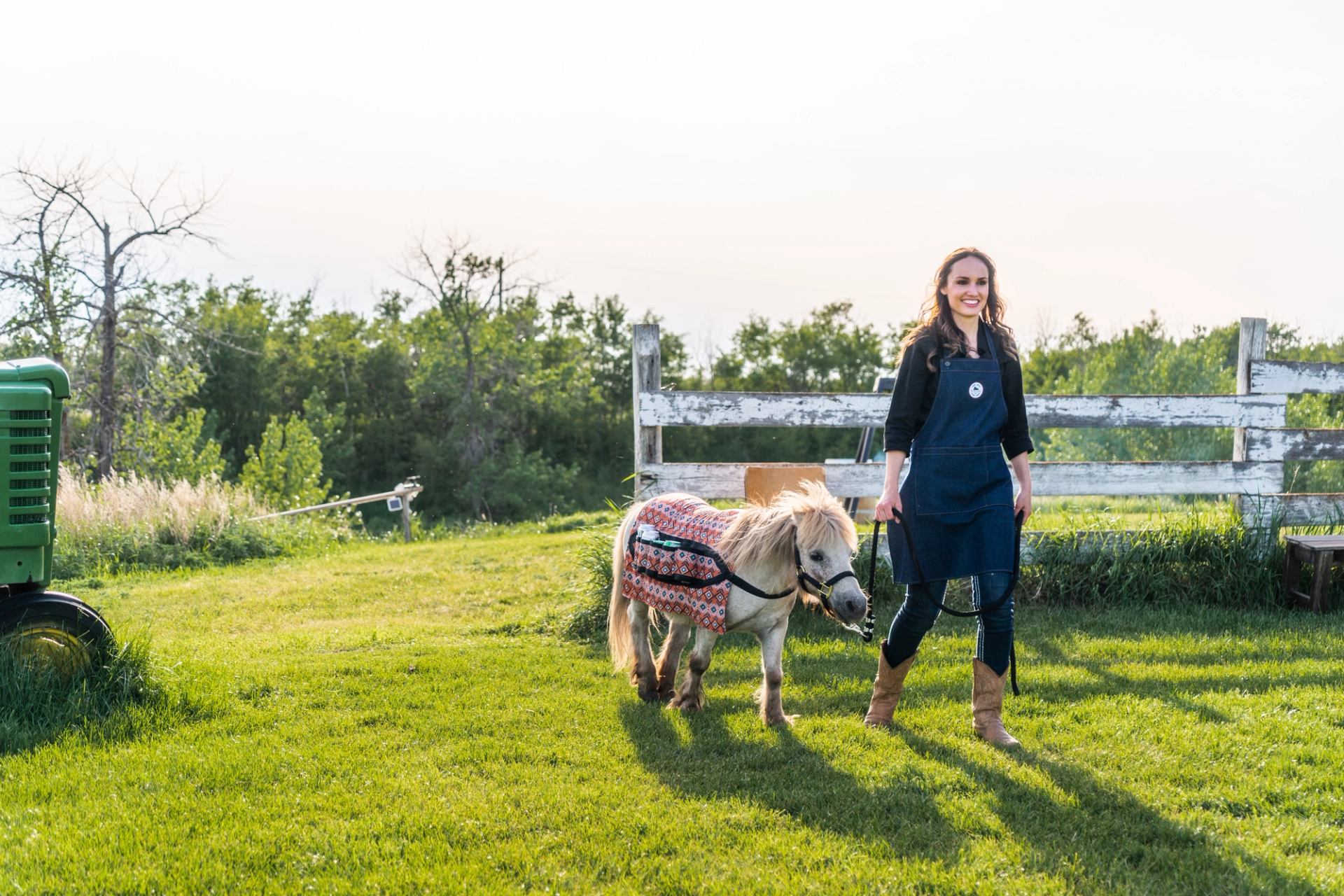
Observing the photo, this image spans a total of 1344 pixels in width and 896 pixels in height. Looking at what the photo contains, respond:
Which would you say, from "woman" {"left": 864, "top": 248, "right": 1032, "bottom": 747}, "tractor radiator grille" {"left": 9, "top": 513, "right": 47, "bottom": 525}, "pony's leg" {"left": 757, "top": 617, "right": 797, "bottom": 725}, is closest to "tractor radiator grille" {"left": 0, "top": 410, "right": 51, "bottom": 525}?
"tractor radiator grille" {"left": 9, "top": 513, "right": 47, "bottom": 525}

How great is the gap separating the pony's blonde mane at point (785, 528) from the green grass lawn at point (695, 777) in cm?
83

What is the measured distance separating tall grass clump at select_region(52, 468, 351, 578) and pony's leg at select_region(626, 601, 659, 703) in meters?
8.04

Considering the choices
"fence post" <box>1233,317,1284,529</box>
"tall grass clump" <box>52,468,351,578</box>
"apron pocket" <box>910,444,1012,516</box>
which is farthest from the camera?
"tall grass clump" <box>52,468,351,578</box>

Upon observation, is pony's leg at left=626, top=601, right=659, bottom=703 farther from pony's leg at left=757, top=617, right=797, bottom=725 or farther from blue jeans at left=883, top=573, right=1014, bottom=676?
blue jeans at left=883, top=573, right=1014, bottom=676

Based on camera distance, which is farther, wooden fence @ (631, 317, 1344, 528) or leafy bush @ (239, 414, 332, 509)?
leafy bush @ (239, 414, 332, 509)

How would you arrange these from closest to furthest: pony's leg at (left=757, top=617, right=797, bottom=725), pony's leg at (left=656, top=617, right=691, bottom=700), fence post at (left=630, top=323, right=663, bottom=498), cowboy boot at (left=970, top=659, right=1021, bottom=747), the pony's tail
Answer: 1. cowboy boot at (left=970, top=659, right=1021, bottom=747)
2. pony's leg at (left=757, top=617, right=797, bottom=725)
3. pony's leg at (left=656, top=617, right=691, bottom=700)
4. the pony's tail
5. fence post at (left=630, top=323, right=663, bottom=498)

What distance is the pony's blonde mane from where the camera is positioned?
454 cm

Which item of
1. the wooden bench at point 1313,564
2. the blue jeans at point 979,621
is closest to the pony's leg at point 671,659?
the blue jeans at point 979,621

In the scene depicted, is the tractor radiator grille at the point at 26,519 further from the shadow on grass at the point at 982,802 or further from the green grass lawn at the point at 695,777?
the shadow on grass at the point at 982,802

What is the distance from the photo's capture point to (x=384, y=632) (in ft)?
22.8

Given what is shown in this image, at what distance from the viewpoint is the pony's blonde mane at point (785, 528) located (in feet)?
14.9

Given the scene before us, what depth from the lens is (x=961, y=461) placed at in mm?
4324

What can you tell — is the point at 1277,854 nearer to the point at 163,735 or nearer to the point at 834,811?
the point at 834,811

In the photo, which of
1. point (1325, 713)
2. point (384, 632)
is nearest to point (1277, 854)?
point (1325, 713)
